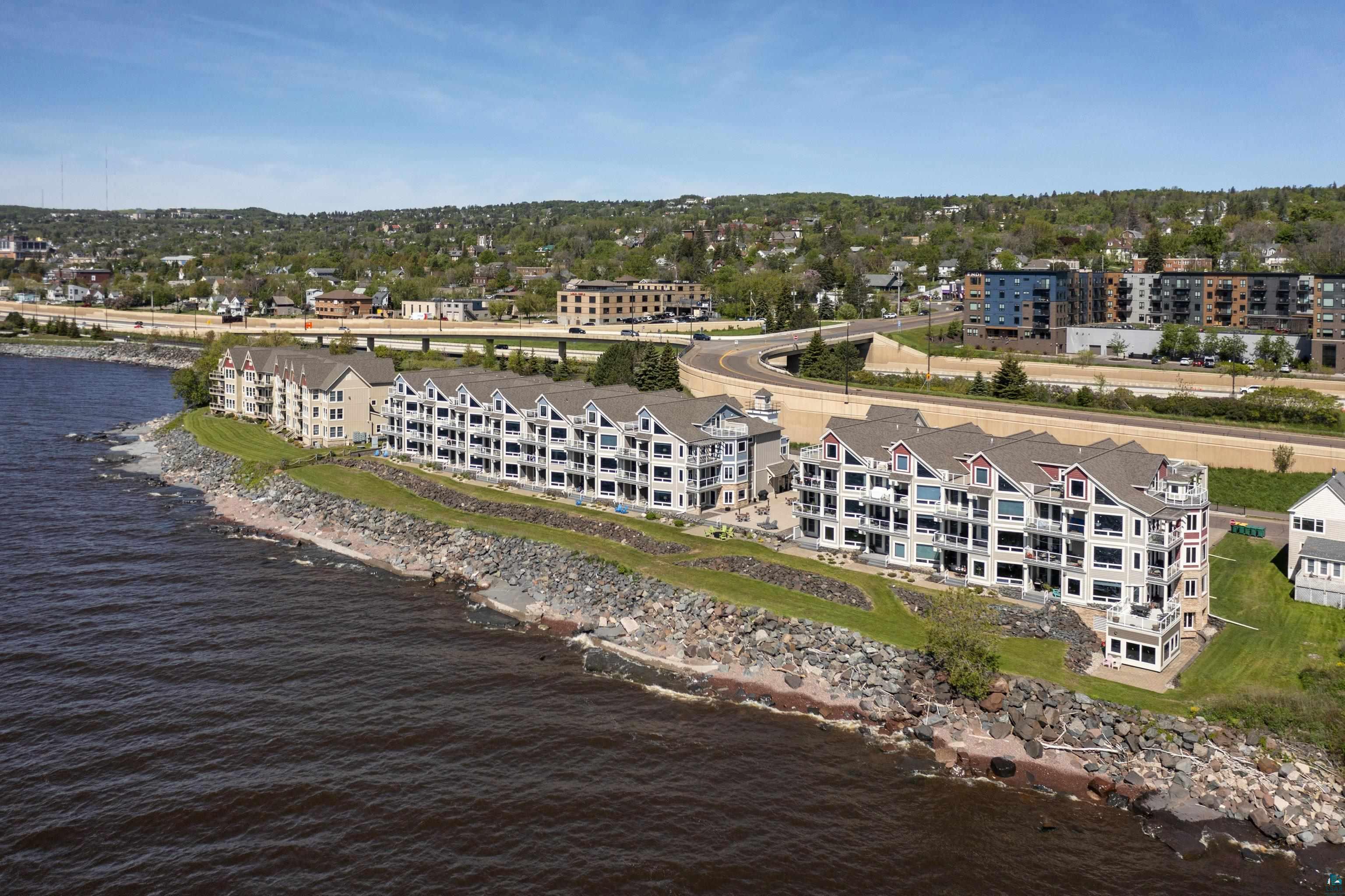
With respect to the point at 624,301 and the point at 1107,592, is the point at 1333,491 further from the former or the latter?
the point at 624,301

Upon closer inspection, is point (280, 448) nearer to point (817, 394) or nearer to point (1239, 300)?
point (817, 394)

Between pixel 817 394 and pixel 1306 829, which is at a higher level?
pixel 817 394

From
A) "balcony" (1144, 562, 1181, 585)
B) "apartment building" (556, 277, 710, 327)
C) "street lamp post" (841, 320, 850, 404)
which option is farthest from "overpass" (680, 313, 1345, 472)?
"apartment building" (556, 277, 710, 327)

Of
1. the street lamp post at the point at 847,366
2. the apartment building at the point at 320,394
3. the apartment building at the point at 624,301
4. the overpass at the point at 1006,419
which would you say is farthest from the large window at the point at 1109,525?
the apartment building at the point at 624,301

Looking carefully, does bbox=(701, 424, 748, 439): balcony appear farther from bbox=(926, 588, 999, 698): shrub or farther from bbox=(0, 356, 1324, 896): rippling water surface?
bbox=(926, 588, 999, 698): shrub

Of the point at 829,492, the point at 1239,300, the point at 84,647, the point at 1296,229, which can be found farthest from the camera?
the point at 1296,229

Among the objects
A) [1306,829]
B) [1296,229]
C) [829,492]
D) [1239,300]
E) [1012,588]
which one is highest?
[1296,229]

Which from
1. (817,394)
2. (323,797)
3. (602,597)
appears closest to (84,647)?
(323,797)
